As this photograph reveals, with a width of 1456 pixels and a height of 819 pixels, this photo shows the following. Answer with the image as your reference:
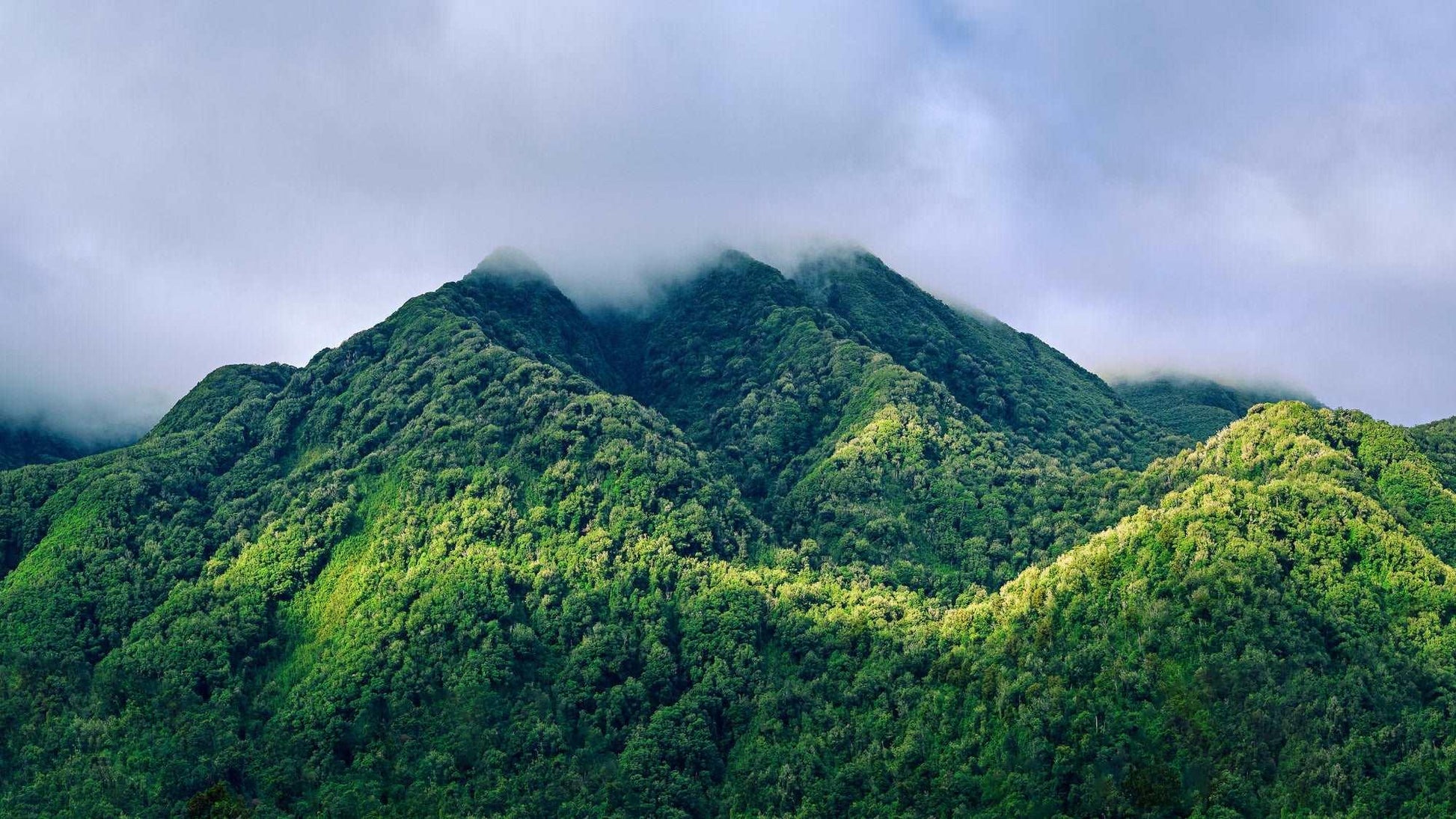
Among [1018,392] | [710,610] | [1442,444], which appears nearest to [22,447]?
[710,610]

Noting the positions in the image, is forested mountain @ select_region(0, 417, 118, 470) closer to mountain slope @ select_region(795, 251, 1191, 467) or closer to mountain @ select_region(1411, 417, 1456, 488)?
mountain slope @ select_region(795, 251, 1191, 467)

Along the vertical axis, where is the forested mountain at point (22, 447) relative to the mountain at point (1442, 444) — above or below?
below

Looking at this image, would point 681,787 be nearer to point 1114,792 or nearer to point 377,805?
point 377,805

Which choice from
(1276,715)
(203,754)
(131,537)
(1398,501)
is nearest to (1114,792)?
(1276,715)

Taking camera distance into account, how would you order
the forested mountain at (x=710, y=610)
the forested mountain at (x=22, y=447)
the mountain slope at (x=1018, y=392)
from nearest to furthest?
the forested mountain at (x=710, y=610)
the mountain slope at (x=1018, y=392)
the forested mountain at (x=22, y=447)

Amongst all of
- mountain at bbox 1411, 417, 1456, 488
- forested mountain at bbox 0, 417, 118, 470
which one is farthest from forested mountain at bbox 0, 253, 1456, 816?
forested mountain at bbox 0, 417, 118, 470

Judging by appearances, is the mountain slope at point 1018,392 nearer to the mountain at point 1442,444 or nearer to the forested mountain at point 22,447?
the mountain at point 1442,444

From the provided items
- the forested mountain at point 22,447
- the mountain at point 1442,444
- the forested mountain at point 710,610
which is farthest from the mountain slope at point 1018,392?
the forested mountain at point 22,447

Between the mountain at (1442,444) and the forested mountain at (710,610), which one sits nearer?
the forested mountain at (710,610)
